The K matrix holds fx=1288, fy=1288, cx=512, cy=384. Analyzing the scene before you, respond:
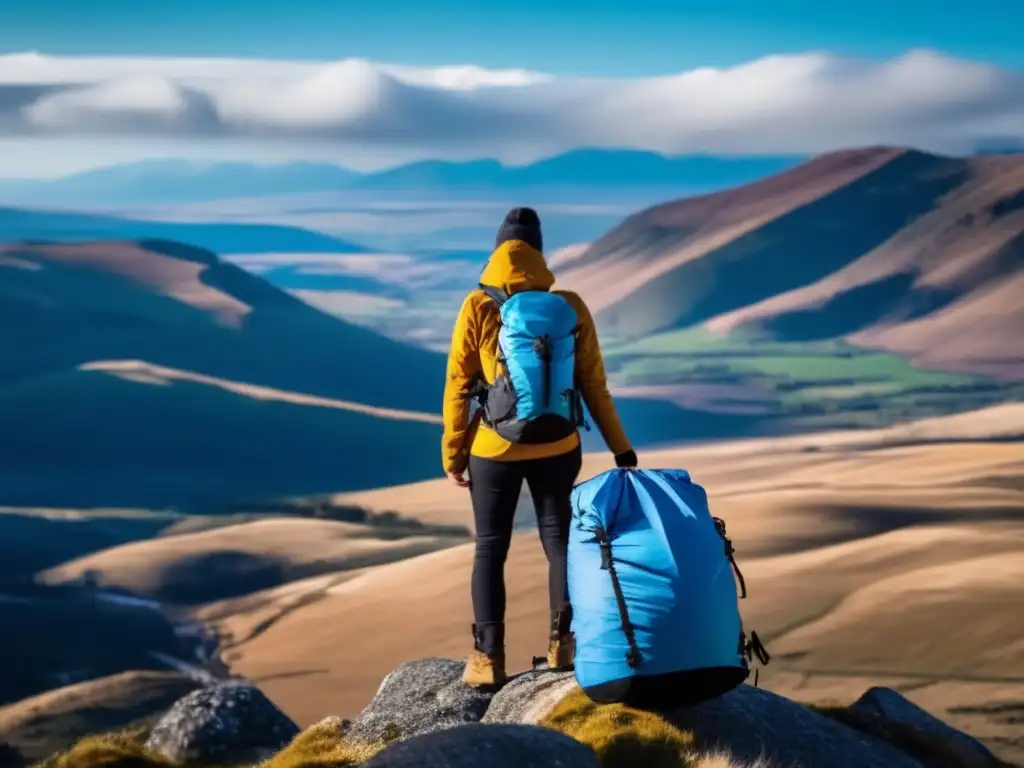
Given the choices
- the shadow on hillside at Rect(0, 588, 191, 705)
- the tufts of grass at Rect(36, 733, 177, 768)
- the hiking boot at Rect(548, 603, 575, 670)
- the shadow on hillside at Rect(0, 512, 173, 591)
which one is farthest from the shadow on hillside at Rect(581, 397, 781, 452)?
the hiking boot at Rect(548, 603, 575, 670)

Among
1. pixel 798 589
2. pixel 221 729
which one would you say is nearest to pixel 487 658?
pixel 221 729

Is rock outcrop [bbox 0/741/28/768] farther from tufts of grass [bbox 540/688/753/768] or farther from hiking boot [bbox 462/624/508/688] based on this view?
tufts of grass [bbox 540/688/753/768]

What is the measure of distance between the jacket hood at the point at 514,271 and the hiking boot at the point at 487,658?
175cm

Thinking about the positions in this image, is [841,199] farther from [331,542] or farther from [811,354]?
[331,542]

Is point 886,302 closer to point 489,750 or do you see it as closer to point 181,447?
point 181,447

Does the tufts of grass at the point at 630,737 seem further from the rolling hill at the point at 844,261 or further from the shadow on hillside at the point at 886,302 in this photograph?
the shadow on hillside at the point at 886,302

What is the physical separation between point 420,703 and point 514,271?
282cm

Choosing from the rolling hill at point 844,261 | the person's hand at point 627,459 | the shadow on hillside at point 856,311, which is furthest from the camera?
the shadow on hillside at point 856,311

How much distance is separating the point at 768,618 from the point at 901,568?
3260 mm

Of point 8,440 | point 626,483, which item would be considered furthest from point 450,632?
point 8,440

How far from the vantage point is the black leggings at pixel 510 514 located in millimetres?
6199

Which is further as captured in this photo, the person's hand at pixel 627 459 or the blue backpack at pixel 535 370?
the person's hand at pixel 627 459

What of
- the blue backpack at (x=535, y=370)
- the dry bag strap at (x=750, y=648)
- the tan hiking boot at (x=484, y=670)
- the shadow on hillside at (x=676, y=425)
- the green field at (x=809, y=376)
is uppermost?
the blue backpack at (x=535, y=370)

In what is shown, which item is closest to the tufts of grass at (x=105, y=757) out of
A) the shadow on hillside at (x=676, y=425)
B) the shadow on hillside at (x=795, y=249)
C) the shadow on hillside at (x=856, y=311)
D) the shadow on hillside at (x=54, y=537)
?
the shadow on hillside at (x=54, y=537)
